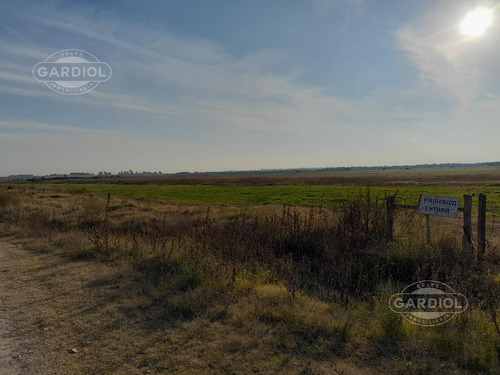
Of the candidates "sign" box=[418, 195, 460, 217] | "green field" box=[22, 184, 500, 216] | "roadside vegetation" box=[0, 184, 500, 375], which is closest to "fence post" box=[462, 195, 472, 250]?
"roadside vegetation" box=[0, 184, 500, 375]

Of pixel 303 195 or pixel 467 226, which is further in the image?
pixel 303 195

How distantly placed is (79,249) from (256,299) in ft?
19.6

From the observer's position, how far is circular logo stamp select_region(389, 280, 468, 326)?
467 centimetres

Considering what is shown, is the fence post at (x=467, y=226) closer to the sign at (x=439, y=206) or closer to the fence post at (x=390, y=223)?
the sign at (x=439, y=206)

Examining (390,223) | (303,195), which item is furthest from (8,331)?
(303,195)

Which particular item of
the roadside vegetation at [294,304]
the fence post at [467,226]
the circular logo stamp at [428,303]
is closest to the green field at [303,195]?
the fence post at [467,226]

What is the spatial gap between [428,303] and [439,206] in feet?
11.7

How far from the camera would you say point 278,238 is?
33.6 feet

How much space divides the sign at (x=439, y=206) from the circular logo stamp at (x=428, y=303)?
2.54 metres

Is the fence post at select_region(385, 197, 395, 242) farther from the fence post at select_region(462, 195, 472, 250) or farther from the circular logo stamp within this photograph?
the circular logo stamp

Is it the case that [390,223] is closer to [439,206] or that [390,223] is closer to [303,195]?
[439,206]

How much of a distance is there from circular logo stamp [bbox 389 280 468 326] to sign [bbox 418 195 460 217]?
8.34ft

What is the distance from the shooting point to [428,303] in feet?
17.3

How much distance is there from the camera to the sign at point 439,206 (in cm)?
773
